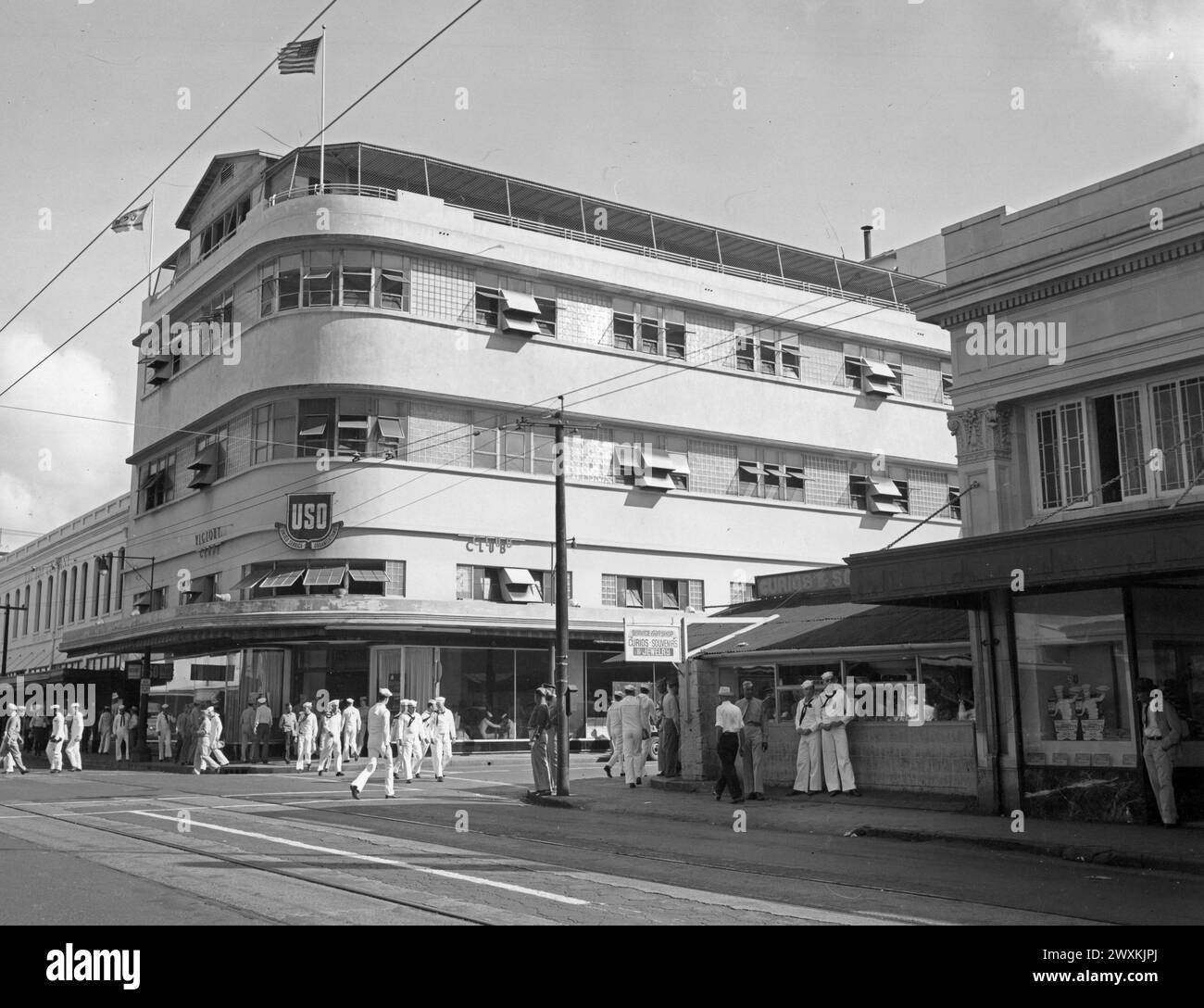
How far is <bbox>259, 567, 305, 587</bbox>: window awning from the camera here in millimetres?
35812

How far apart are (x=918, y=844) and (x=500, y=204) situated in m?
31.9

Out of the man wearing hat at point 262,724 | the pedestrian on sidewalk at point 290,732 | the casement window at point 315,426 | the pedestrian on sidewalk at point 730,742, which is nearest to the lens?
the pedestrian on sidewalk at point 730,742

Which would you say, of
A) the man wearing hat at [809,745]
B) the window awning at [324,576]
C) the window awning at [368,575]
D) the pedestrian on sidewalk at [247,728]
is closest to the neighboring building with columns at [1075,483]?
the man wearing hat at [809,745]

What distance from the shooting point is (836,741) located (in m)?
20.0

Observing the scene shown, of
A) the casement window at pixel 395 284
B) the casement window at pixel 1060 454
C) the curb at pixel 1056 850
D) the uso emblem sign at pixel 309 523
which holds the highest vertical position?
the casement window at pixel 395 284

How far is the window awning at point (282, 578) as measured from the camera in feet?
117

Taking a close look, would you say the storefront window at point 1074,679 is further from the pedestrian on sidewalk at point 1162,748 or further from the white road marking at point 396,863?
the white road marking at point 396,863

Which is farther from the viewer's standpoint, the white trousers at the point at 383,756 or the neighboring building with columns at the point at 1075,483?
the white trousers at the point at 383,756

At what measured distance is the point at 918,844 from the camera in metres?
14.5

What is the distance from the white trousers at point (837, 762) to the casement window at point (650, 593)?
20.0m

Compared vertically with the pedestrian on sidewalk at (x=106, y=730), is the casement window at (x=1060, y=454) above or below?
above

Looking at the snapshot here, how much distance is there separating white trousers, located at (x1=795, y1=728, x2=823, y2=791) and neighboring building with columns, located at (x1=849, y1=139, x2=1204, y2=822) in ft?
11.4
